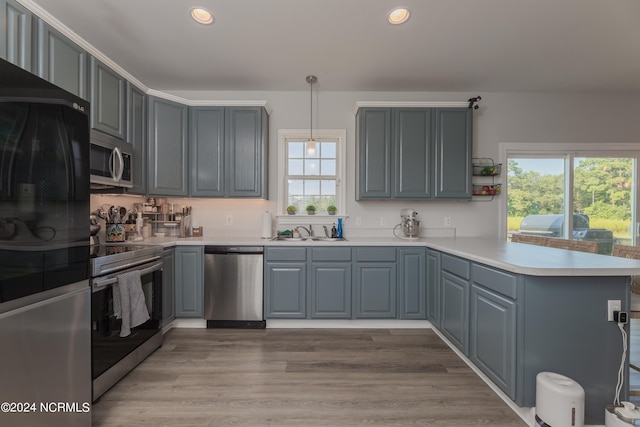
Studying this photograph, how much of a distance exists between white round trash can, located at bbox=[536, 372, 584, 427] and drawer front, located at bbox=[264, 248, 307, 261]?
6.63 ft

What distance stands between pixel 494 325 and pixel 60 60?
343cm

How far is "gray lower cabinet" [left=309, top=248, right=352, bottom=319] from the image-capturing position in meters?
2.87

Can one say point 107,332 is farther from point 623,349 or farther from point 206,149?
point 623,349

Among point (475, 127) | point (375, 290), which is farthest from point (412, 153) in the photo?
point (375, 290)

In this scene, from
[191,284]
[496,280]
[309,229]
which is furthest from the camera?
[309,229]

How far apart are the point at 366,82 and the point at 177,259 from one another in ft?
9.50

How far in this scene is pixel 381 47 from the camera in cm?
254

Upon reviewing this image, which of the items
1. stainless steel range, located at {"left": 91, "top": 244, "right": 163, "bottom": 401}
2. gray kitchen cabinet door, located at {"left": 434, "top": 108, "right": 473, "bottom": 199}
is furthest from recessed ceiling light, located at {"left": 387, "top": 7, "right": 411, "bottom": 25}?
stainless steel range, located at {"left": 91, "top": 244, "right": 163, "bottom": 401}

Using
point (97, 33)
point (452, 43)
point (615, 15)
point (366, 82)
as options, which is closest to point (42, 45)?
point (97, 33)

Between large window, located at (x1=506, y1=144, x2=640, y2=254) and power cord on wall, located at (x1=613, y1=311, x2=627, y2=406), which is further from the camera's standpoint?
large window, located at (x1=506, y1=144, x2=640, y2=254)

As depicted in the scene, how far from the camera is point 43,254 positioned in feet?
3.91

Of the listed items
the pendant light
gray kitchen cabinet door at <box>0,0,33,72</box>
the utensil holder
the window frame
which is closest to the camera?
gray kitchen cabinet door at <box>0,0,33,72</box>

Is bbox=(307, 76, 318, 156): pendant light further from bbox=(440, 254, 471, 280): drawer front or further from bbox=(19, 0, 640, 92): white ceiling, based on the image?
bbox=(440, 254, 471, 280): drawer front

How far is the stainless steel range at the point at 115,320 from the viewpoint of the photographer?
173cm
